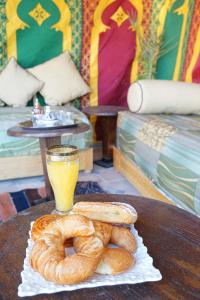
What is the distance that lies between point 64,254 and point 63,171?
0.29m

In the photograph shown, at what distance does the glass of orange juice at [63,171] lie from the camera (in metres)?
0.83

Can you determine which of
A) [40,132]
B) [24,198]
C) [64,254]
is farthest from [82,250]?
[24,198]

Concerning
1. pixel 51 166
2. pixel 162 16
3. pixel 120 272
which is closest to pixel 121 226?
pixel 120 272

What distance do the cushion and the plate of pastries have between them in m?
1.90

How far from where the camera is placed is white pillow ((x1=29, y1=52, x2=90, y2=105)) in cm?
326

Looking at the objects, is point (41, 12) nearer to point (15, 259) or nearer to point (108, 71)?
point (108, 71)

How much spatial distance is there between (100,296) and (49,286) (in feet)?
0.35

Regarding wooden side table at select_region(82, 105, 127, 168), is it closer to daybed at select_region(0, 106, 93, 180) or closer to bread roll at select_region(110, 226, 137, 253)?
daybed at select_region(0, 106, 93, 180)

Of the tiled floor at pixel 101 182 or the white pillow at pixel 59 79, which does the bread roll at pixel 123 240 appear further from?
the white pillow at pixel 59 79

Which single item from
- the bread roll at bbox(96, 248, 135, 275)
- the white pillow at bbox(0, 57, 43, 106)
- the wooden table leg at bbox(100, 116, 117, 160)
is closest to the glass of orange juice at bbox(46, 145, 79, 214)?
the bread roll at bbox(96, 248, 135, 275)

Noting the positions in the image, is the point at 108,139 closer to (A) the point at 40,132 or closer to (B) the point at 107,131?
(B) the point at 107,131

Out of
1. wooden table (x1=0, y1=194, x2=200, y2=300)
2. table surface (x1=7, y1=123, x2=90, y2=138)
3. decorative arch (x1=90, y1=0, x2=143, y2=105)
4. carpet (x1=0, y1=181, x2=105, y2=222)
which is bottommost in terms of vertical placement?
carpet (x1=0, y1=181, x2=105, y2=222)

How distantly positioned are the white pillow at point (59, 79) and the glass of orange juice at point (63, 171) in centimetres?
251

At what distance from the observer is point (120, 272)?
0.64 m
